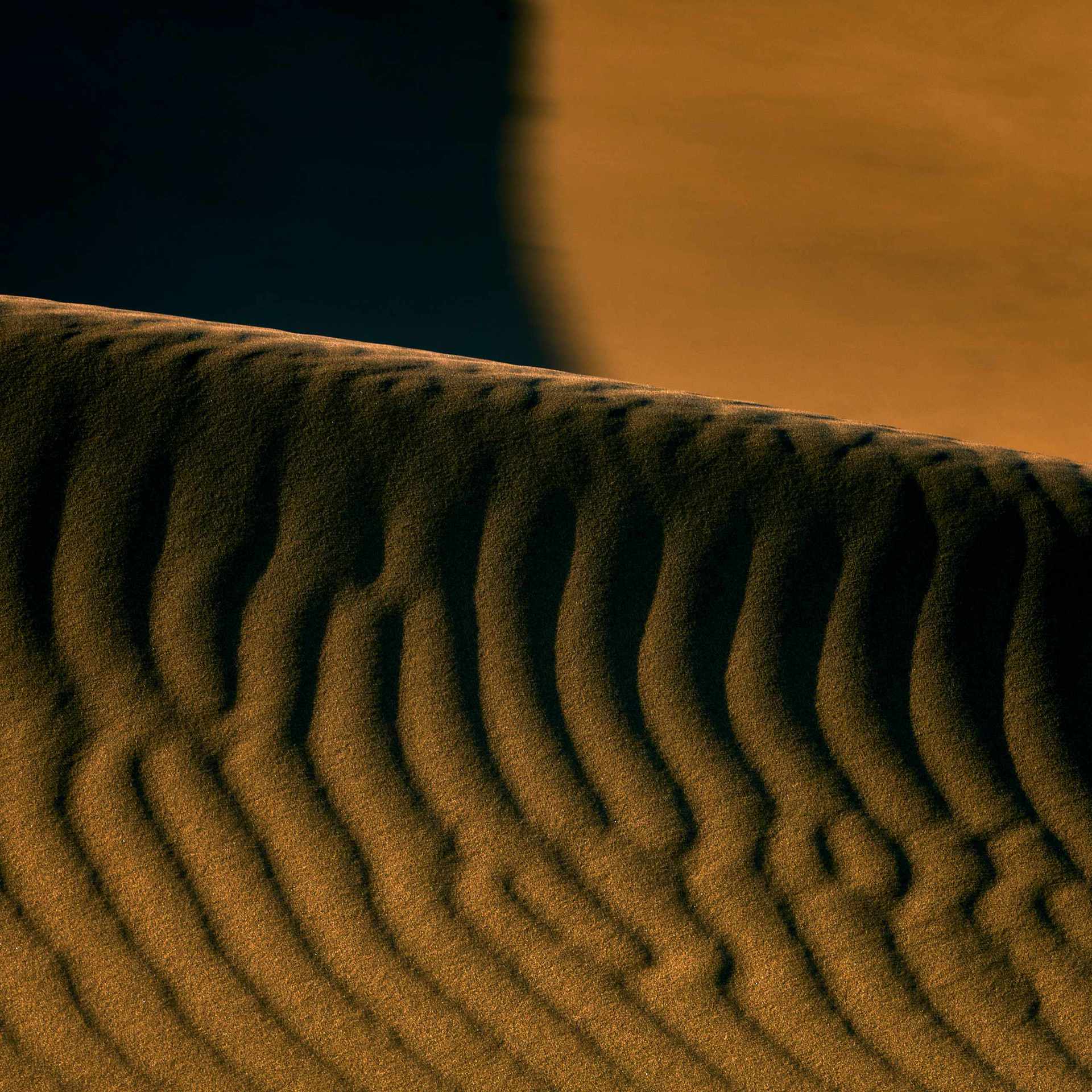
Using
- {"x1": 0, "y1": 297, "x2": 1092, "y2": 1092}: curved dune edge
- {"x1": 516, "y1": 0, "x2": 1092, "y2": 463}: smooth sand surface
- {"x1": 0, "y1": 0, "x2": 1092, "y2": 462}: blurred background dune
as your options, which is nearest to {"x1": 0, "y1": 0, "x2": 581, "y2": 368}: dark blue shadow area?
{"x1": 0, "y1": 0, "x2": 1092, "y2": 462}: blurred background dune

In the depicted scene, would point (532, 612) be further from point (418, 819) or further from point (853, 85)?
point (853, 85)

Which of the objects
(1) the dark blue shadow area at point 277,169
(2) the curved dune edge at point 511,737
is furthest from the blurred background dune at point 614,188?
(2) the curved dune edge at point 511,737

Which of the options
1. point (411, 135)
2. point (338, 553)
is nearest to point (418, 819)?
point (338, 553)

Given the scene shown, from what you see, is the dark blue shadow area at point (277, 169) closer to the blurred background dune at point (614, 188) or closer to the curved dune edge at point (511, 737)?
the blurred background dune at point (614, 188)

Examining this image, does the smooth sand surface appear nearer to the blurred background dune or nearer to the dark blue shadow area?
the blurred background dune

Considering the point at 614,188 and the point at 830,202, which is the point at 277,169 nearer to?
the point at 614,188

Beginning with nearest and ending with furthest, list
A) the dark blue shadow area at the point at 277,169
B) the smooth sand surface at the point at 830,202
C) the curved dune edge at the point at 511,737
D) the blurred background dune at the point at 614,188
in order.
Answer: the curved dune edge at the point at 511,737 → the smooth sand surface at the point at 830,202 → the blurred background dune at the point at 614,188 → the dark blue shadow area at the point at 277,169

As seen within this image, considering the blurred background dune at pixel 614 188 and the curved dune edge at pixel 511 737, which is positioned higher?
the blurred background dune at pixel 614 188
